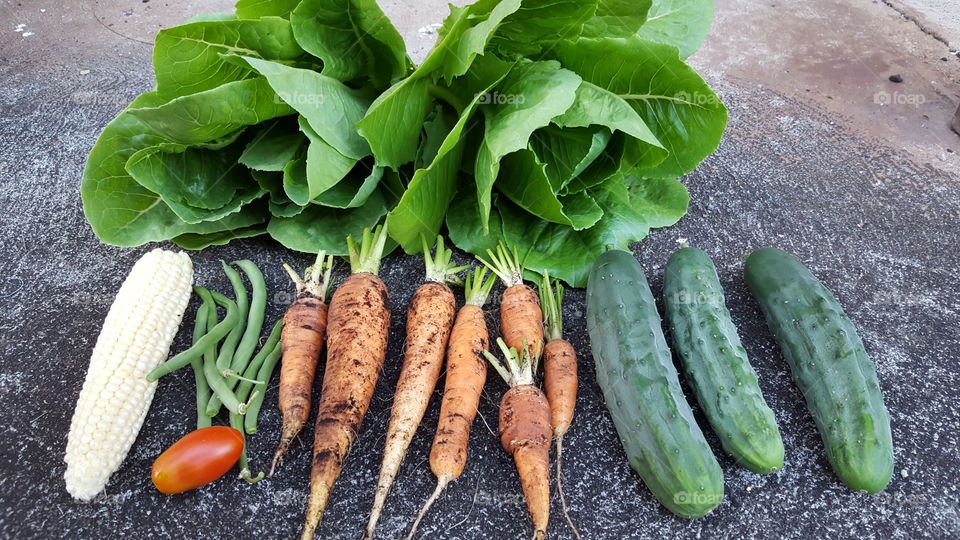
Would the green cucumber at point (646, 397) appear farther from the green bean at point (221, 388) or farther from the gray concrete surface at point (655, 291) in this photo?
the green bean at point (221, 388)

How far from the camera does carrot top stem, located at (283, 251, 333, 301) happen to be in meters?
2.11

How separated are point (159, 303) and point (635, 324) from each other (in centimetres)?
135

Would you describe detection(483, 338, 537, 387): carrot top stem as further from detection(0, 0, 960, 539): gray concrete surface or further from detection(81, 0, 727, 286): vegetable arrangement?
detection(81, 0, 727, 286): vegetable arrangement

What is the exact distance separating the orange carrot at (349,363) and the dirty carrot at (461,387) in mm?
215

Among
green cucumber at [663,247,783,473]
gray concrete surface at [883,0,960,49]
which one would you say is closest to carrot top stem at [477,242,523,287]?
green cucumber at [663,247,783,473]

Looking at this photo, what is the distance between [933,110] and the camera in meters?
3.40

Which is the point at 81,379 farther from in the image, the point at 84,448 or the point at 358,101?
the point at 358,101

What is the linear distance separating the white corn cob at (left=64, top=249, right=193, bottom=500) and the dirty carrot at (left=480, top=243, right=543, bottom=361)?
3.09ft

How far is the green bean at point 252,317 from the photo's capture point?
1.93 metres

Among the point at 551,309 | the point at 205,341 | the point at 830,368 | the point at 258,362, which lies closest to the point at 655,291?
the point at 551,309

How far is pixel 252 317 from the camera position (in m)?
2.06

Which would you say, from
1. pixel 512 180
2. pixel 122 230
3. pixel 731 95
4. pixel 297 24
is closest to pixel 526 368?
pixel 512 180

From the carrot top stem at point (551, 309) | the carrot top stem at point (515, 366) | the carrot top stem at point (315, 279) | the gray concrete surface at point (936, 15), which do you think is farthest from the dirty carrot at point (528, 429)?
the gray concrete surface at point (936, 15)

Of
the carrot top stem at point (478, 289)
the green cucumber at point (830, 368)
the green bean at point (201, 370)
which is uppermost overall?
the green cucumber at point (830, 368)
